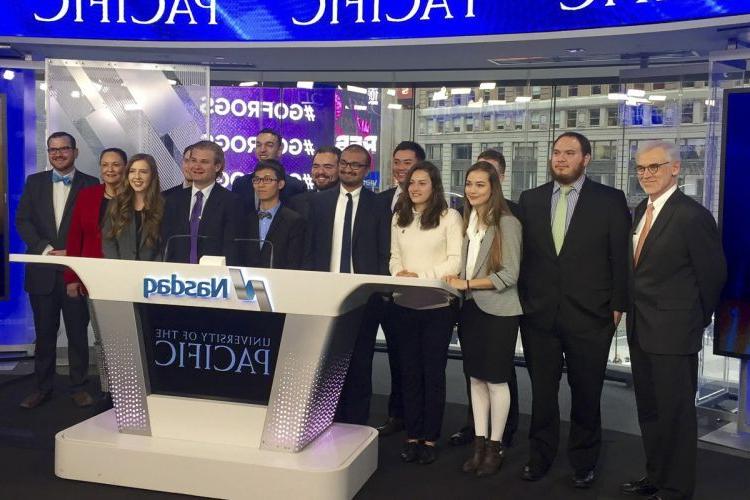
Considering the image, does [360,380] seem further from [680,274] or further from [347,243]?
[680,274]

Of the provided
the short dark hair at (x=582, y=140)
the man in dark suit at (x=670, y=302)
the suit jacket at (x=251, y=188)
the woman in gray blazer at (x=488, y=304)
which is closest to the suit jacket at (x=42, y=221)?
the suit jacket at (x=251, y=188)

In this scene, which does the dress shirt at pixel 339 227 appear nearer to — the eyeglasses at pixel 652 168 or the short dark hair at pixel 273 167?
the short dark hair at pixel 273 167

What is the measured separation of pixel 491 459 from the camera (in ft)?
14.3

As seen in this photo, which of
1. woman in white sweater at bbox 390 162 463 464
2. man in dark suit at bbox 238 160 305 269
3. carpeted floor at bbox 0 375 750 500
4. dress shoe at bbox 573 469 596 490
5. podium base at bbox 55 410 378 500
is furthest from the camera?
man in dark suit at bbox 238 160 305 269

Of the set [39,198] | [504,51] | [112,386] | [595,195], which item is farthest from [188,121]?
[595,195]

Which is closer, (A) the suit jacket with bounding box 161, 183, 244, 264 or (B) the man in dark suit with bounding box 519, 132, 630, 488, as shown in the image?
(B) the man in dark suit with bounding box 519, 132, 630, 488

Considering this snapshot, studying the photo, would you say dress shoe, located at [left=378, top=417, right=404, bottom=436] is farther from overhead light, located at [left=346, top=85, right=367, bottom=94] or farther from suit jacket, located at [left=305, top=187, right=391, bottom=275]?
overhead light, located at [left=346, top=85, right=367, bottom=94]

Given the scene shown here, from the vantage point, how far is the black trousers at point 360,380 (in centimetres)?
482

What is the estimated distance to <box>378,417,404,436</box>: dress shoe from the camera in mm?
5030

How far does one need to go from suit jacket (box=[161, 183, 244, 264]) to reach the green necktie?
1.75 meters

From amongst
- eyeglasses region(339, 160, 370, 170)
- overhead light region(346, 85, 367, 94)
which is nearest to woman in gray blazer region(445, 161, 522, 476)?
eyeglasses region(339, 160, 370, 170)

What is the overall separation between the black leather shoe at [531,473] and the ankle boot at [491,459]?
13 cm

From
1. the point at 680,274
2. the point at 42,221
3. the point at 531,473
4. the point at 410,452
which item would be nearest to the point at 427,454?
the point at 410,452

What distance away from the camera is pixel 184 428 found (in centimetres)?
399
